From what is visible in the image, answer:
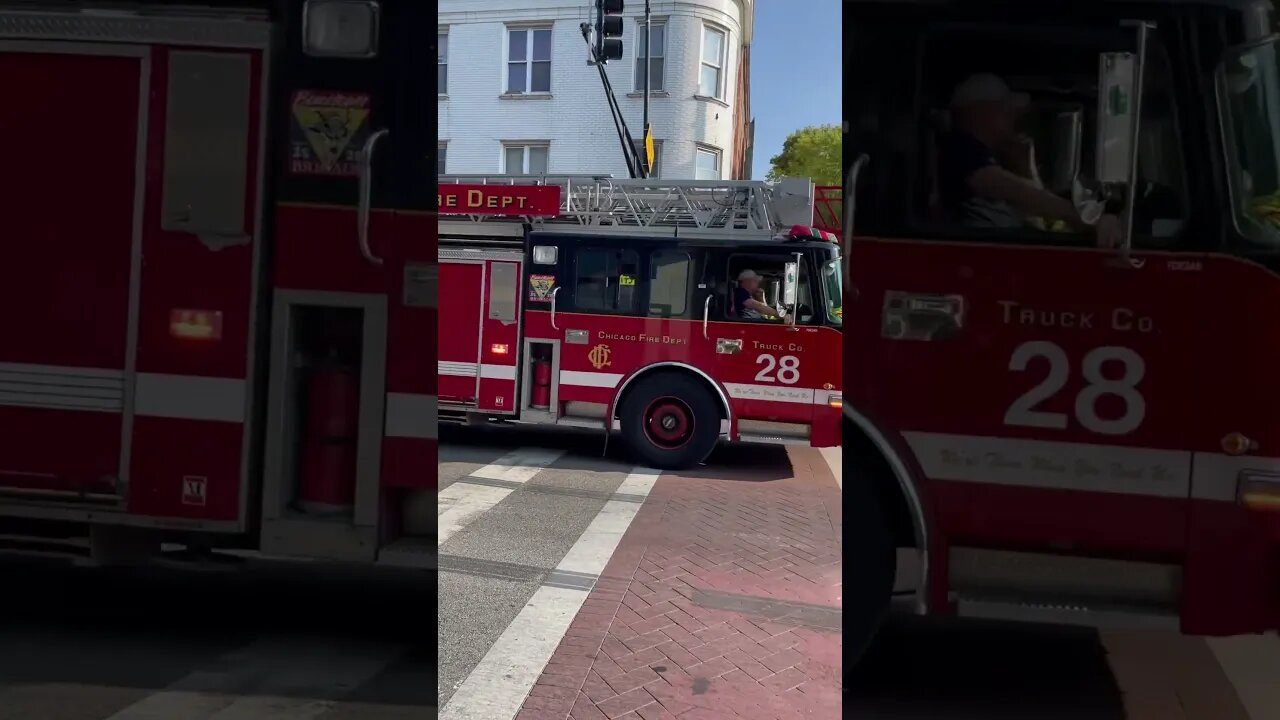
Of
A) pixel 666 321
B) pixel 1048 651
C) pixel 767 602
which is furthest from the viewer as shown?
pixel 666 321

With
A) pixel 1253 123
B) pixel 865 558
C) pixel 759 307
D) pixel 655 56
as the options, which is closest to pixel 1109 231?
pixel 1253 123

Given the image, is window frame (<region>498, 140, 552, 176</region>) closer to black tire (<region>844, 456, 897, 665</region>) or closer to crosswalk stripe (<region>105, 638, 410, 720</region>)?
black tire (<region>844, 456, 897, 665</region>)

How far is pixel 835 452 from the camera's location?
1.12 meters

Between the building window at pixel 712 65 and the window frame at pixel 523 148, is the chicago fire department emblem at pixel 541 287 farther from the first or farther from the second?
the building window at pixel 712 65

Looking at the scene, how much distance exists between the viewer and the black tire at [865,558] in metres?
1.07

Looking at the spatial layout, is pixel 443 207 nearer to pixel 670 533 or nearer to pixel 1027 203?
pixel 670 533

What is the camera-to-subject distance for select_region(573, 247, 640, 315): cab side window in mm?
A: 1625

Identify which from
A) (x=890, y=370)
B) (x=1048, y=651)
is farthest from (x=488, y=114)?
(x=1048, y=651)

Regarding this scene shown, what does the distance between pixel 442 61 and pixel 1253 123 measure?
102 centimetres

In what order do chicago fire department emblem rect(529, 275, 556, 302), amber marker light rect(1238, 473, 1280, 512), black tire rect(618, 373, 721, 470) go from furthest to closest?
chicago fire department emblem rect(529, 275, 556, 302), black tire rect(618, 373, 721, 470), amber marker light rect(1238, 473, 1280, 512)

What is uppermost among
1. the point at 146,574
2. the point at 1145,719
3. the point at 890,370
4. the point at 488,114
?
the point at 488,114

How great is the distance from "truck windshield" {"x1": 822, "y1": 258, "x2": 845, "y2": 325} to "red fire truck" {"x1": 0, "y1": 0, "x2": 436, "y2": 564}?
1.72 feet

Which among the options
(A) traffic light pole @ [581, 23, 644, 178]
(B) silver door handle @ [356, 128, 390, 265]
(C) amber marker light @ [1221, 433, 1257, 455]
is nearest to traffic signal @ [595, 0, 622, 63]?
(A) traffic light pole @ [581, 23, 644, 178]

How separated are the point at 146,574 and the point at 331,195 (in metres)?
0.63
